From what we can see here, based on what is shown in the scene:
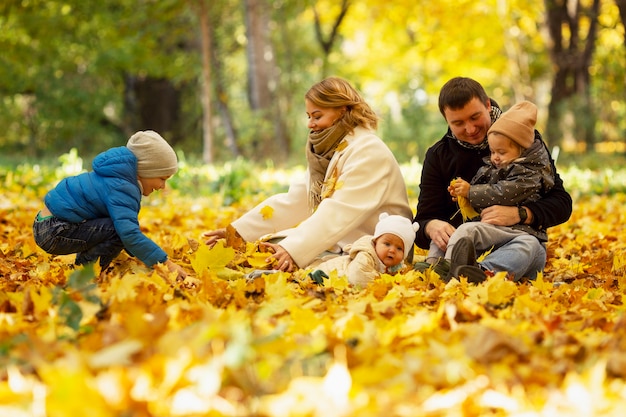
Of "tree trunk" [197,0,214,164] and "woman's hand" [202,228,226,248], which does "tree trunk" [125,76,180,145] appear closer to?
"tree trunk" [197,0,214,164]

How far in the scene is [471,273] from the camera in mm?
3551

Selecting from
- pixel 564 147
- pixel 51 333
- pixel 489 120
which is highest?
pixel 489 120

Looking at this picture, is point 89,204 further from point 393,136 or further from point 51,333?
point 393,136

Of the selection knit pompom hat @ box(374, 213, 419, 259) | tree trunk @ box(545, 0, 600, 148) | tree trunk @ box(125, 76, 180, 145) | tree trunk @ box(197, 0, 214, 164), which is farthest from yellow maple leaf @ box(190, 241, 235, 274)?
→ tree trunk @ box(125, 76, 180, 145)

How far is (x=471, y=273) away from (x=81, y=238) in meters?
1.87

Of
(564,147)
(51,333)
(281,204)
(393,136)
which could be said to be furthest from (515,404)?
(564,147)

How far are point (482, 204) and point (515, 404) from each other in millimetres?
2421

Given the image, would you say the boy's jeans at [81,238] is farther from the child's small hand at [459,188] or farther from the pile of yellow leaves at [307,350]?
the child's small hand at [459,188]

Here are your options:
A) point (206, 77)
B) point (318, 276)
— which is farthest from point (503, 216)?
point (206, 77)

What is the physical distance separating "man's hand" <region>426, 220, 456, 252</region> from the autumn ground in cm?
50

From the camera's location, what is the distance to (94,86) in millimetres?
19578

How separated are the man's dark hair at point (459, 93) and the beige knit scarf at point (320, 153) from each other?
62 cm

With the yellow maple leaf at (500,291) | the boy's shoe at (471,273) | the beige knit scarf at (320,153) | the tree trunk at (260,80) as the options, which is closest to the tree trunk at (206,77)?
the tree trunk at (260,80)

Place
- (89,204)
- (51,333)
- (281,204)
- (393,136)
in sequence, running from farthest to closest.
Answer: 1. (393,136)
2. (281,204)
3. (89,204)
4. (51,333)
